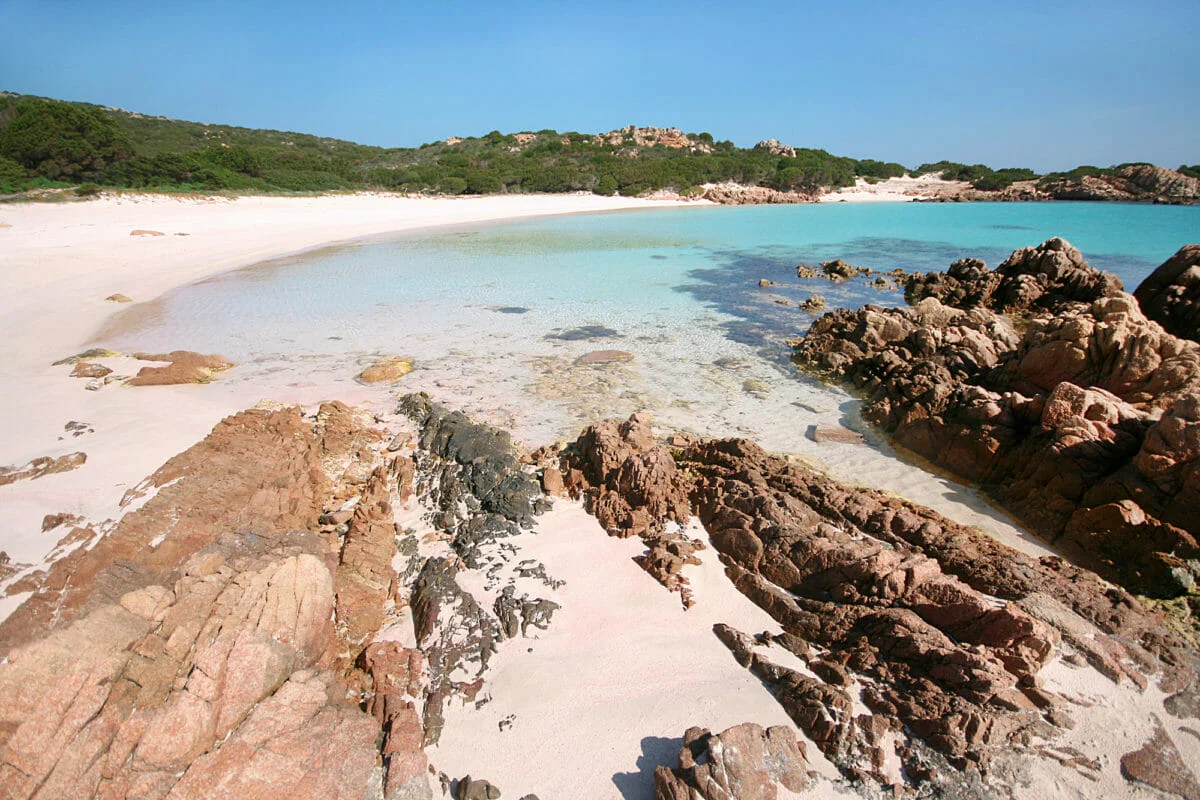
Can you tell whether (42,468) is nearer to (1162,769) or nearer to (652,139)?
(1162,769)

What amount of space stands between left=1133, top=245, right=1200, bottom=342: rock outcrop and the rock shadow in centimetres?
1115

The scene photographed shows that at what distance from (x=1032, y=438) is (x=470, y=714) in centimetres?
579

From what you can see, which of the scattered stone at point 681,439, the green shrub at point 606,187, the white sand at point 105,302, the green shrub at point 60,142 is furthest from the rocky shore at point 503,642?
the green shrub at point 606,187

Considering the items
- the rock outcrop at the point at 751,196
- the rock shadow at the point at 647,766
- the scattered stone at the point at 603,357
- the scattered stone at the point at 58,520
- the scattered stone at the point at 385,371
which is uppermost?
the rock outcrop at the point at 751,196

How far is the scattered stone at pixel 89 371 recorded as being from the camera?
316 inches

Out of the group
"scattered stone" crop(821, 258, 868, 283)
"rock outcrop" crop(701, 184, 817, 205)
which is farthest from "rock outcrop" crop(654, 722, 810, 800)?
"rock outcrop" crop(701, 184, 817, 205)

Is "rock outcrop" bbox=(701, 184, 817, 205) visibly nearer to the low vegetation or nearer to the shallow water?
the low vegetation

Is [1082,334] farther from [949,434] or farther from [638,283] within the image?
[638,283]

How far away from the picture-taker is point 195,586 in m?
3.18

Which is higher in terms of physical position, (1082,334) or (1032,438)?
(1082,334)

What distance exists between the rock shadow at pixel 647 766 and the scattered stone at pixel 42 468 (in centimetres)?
561

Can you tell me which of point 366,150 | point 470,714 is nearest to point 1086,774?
point 470,714

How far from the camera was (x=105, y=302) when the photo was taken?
13.4 m

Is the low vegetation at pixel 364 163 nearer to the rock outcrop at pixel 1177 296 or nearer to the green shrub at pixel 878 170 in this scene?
the green shrub at pixel 878 170
